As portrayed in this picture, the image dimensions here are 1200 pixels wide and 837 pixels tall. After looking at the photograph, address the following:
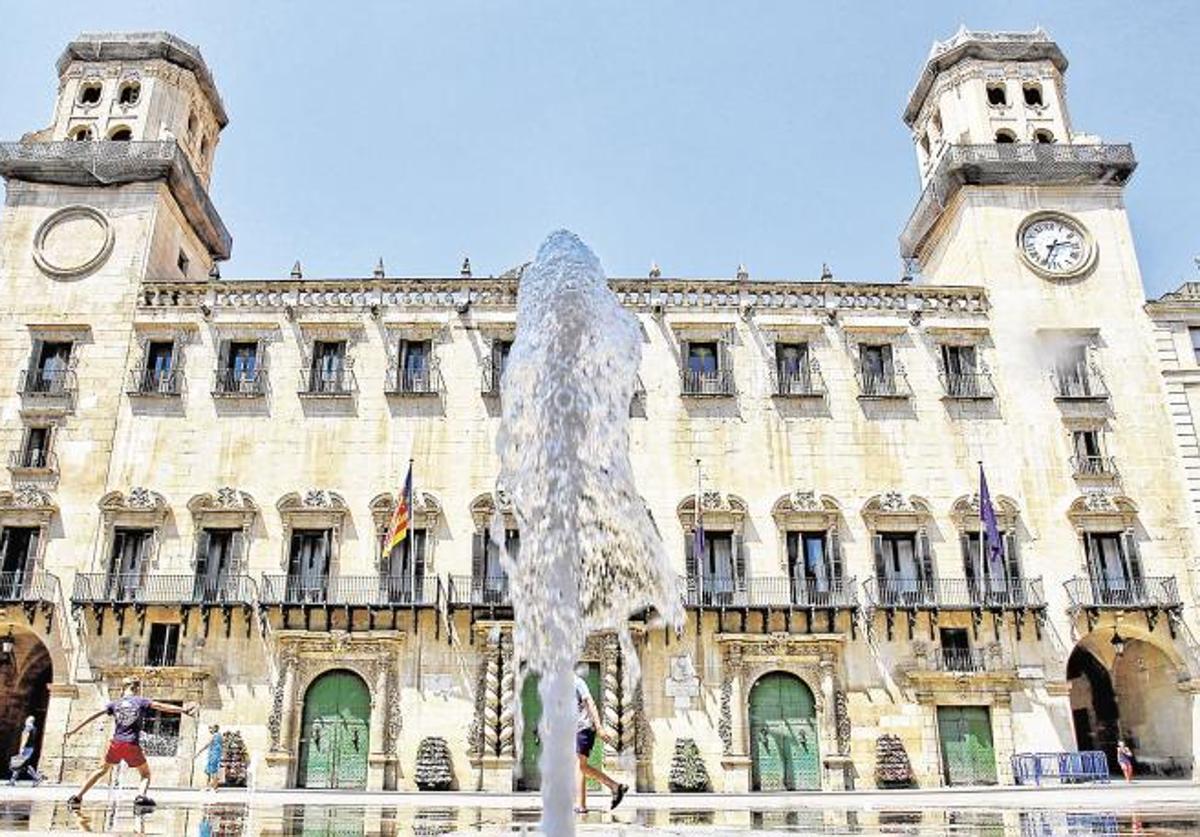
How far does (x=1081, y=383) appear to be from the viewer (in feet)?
86.4

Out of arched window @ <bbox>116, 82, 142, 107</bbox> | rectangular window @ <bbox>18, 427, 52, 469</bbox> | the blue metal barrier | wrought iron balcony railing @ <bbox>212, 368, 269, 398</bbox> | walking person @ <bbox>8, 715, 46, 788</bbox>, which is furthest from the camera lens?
arched window @ <bbox>116, 82, 142, 107</bbox>

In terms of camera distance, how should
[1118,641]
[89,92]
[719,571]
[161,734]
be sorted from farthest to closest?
1. [89,92]
2. [719,571]
3. [1118,641]
4. [161,734]

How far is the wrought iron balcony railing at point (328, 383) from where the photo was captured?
26016 mm

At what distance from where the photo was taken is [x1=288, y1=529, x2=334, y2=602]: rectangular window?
78.9 ft

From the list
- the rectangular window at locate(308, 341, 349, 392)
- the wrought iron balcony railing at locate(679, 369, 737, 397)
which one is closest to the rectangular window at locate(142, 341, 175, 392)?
the rectangular window at locate(308, 341, 349, 392)

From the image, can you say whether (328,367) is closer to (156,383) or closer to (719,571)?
(156,383)

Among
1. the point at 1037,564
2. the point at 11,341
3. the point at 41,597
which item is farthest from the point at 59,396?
the point at 1037,564

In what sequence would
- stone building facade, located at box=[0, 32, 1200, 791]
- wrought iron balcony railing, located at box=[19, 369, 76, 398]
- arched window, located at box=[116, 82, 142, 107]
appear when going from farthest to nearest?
arched window, located at box=[116, 82, 142, 107] → wrought iron balcony railing, located at box=[19, 369, 76, 398] → stone building facade, located at box=[0, 32, 1200, 791]

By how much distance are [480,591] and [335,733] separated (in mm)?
4751

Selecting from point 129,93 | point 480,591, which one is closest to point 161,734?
point 480,591

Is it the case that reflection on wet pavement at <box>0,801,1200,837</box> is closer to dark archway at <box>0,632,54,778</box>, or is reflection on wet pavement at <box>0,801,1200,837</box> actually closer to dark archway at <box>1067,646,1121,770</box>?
dark archway at <box>0,632,54,778</box>

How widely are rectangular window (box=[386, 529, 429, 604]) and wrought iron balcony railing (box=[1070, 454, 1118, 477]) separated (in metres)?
14.5

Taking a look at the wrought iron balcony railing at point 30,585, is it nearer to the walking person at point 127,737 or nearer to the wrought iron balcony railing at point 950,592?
the walking person at point 127,737

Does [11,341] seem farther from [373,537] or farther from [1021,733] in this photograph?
[1021,733]
